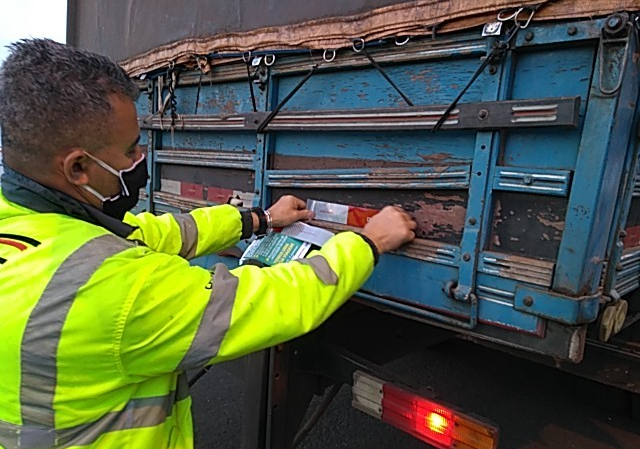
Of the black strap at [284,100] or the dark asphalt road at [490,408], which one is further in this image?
the dark asphalt road at [490,408]

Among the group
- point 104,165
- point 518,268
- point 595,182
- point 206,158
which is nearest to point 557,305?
point 518,268

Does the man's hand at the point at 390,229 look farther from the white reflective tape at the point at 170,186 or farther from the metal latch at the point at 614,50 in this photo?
the white reflective tape at the point at 170,186

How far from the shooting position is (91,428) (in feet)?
3.86

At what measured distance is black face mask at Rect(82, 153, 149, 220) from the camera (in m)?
A: 1.27

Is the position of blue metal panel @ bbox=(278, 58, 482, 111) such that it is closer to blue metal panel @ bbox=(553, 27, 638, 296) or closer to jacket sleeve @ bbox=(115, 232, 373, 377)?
blue metal panel @ bbox=(553, 27, 638, 296)

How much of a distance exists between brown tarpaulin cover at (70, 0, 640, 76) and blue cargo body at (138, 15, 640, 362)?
1.6 inches

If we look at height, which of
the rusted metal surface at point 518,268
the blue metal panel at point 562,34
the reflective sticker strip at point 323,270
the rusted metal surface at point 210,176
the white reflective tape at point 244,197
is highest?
the blue metal panel at point 562,34

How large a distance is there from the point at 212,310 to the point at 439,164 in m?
0.85

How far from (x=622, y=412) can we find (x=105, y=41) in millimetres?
4058

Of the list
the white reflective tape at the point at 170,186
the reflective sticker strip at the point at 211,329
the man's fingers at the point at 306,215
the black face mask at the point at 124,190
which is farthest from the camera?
the white reflective tape at the point at 170,186

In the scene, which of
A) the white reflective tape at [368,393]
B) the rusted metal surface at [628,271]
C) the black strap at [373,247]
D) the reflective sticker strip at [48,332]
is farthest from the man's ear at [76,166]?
the rusted metal surface at [628,271]

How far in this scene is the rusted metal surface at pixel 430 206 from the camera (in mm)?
1575

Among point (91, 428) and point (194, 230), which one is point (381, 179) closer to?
point (194, 230)

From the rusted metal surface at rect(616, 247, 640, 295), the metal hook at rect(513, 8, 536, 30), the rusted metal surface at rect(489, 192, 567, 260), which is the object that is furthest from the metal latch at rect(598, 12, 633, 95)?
the rusted metal surface at rect(616, 247, 640, 295)
